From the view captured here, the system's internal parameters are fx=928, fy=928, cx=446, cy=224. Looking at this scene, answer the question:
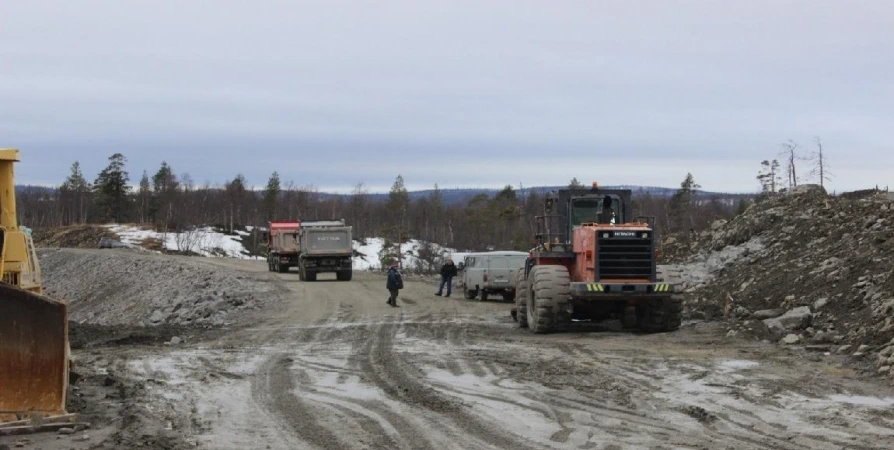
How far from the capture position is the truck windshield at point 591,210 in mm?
20250

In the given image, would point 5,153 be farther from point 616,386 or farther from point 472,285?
point 472,285

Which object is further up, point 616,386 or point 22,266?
point 22,266

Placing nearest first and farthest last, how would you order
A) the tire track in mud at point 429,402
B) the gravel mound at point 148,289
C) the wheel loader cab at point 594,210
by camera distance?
the tire track in mud at point 429,402, the wheel loader cab at point 594,210, the gravel mound at point 148,289

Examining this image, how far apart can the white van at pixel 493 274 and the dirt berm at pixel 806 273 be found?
229 inches

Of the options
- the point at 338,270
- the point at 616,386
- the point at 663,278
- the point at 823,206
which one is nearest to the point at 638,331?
the point at 663,278

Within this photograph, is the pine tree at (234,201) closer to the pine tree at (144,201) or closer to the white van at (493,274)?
the pine tree at (144,201)

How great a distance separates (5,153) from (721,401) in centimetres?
870

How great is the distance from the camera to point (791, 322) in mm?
16969

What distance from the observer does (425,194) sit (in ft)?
474

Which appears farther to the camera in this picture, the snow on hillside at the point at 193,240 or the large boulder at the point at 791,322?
the snow on hillside at the point at 193,240

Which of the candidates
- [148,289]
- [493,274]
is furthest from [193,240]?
[493,274]

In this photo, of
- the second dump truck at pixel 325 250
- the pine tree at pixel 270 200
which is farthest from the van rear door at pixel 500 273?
the pine tree at pixel 270 200

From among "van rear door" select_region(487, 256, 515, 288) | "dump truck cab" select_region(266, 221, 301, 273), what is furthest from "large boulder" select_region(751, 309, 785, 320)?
"dump truck cab" select_region(266, 221, 301, 273)

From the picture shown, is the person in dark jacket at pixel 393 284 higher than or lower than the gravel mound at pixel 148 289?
higher
